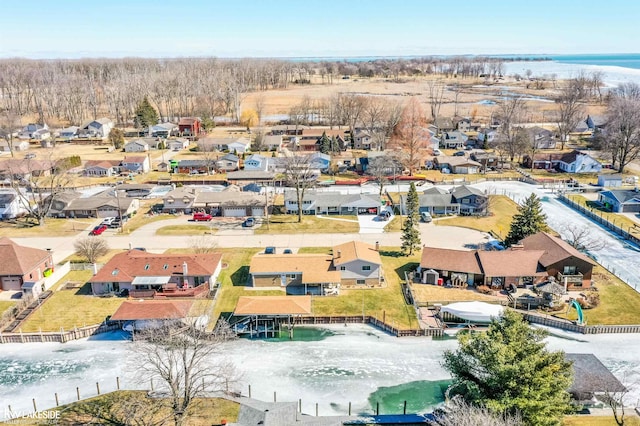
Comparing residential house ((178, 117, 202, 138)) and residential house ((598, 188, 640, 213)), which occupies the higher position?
residential house ((178, 117, 202, 138))

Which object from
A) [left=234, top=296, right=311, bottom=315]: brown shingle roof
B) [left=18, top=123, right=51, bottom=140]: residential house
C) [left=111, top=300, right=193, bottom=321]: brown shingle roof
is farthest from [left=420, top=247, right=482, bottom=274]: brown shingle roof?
[left=18, top=123, right=51, bottom=140]: residential house

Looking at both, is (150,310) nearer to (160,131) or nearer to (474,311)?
(474,311)

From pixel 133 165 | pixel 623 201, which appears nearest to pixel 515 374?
pixel 623 201

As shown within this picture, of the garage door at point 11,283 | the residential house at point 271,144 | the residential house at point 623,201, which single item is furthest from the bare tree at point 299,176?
the residential house at point 623,201

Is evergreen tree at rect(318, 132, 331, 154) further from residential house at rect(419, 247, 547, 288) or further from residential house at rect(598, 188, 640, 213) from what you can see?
residential house at rect(419, 247, 547, 288)

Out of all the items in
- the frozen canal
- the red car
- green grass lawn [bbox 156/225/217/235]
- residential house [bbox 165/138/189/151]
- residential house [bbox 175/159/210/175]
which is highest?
residential house [bbox 165/138/189/151]

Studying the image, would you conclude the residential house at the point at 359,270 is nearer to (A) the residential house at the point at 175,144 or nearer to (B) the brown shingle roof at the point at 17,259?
(B) the brown shingle roof at the point at 17,259

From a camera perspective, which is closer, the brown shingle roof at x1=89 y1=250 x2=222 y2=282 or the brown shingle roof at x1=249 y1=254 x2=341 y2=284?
the brown shingle roof at x1=249 y1=254 x2=341 y2=284
